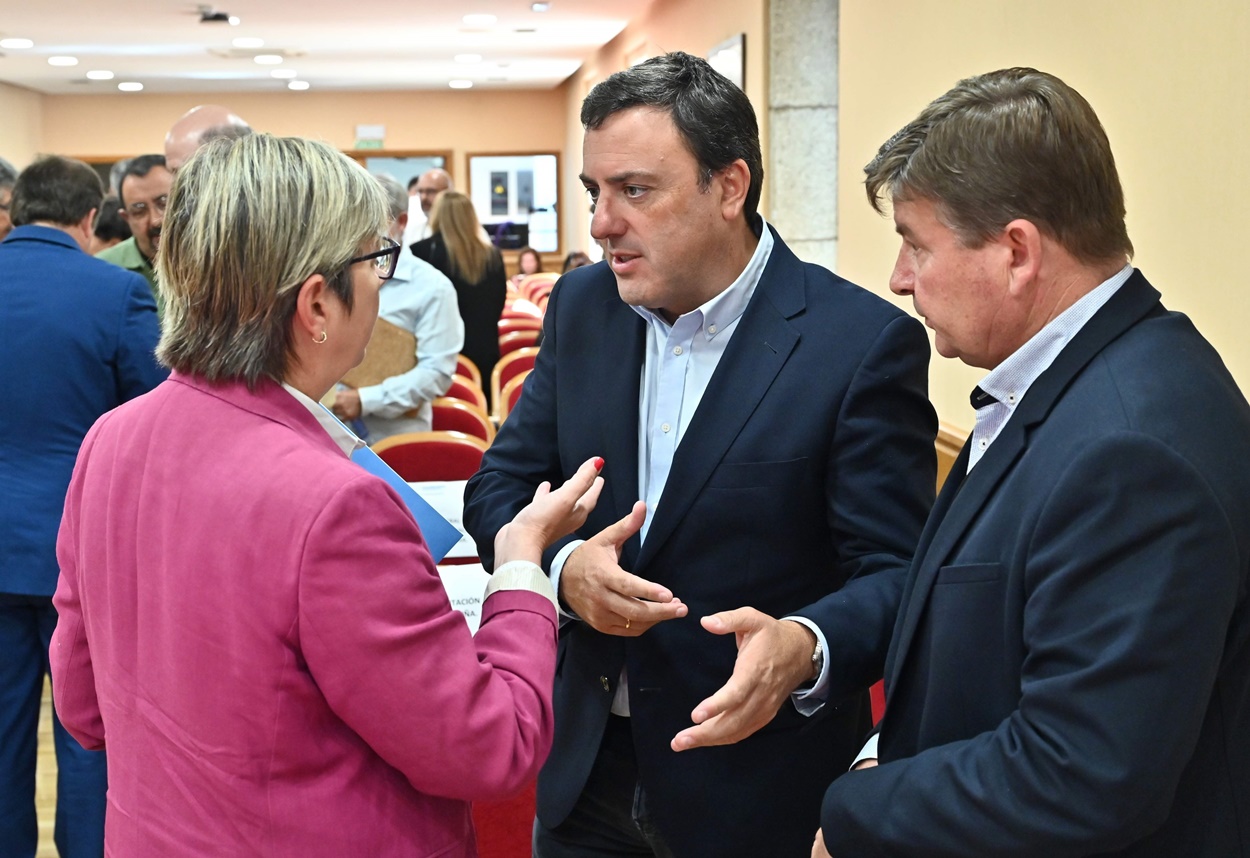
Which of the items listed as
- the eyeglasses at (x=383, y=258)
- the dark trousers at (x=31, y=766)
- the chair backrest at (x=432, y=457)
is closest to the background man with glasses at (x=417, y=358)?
the chair backrest at (x=432, y=457)

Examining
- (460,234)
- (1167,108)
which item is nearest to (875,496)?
(1167,108)

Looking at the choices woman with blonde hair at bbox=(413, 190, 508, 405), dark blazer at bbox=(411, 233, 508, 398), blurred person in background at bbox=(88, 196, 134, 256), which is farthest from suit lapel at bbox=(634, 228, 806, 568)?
dark blazer at bbox=(411, 233, 508, 398)

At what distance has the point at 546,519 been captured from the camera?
4.95 feet

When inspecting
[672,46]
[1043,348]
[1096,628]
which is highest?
[672,46]

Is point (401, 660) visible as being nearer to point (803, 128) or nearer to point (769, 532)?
point (769, 532)

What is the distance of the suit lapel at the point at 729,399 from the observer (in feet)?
5.43

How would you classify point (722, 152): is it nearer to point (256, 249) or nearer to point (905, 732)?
point (256, 249)

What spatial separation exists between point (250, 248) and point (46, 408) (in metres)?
1.80

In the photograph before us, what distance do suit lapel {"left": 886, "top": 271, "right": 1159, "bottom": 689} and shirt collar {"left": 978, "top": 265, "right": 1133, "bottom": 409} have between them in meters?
0.01

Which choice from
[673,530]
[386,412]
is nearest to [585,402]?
[673,530]

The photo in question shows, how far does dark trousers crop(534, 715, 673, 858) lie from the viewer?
171cm

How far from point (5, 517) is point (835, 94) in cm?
596

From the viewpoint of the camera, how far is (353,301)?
1.36 meters

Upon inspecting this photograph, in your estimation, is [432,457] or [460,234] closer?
[432,457]
